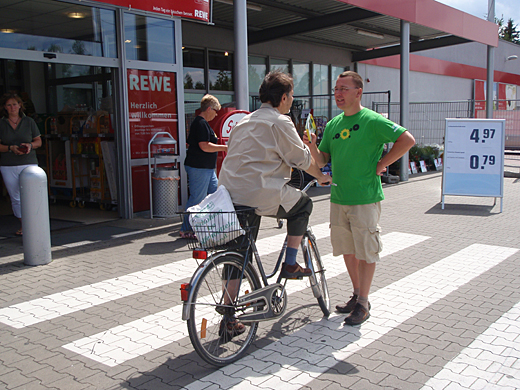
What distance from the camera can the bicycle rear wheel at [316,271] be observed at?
4117 mm

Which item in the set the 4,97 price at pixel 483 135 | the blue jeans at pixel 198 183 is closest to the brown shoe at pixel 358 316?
the blue jeans at pixel 198 183

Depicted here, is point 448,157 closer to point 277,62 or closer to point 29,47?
point 29,47

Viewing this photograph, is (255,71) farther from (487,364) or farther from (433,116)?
(487,364)

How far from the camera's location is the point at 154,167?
28.7 feet

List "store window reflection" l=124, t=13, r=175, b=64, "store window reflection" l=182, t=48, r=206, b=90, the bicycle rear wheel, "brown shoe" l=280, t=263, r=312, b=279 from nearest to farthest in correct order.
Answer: "brown shoe" l=280, t=263, r=312, b=279, the bicycle rear wheel, "store window reflection" l=124, t=13, r=175, b=64, "store window reflection" l=182, t=48, r=206, b=90

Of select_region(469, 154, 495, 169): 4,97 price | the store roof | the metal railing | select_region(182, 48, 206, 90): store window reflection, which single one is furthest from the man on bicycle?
the metal railing

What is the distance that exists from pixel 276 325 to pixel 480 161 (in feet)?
22.9

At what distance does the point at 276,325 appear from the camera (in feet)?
13.6

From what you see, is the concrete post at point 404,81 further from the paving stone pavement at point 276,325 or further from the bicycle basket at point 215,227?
the bicycle basket at point 215,227

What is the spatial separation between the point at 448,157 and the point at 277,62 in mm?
9781

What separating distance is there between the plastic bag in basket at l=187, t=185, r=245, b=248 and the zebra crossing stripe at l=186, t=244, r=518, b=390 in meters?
0.89

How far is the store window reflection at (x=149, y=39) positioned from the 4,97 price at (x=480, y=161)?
5.97 meters

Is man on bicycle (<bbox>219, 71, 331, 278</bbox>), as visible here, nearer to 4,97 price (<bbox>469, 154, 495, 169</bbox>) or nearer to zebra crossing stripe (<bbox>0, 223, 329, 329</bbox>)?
zebra crossing stripe (<bbox>0, 223, 329, 329</bbox>)

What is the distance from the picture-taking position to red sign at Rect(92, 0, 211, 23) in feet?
26.1
